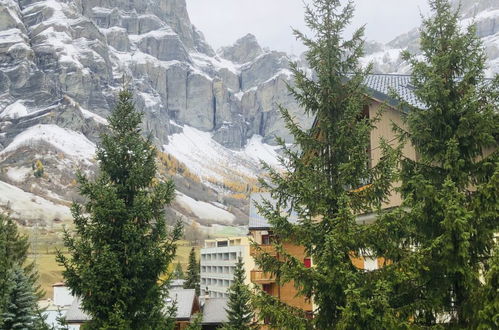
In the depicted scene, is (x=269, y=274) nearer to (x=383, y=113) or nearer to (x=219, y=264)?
(x=383, y=113)

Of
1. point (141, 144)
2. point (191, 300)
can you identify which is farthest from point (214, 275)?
point (141, 144)

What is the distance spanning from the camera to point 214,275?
89.8 metres

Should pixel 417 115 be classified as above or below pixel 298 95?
below

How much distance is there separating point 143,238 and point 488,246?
29.0 ft

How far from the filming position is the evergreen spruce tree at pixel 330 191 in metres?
9.59

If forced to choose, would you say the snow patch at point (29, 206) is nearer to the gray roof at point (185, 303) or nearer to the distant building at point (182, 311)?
the distant building at point (182, 311)

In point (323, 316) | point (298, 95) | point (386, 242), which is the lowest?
point (323, 316)

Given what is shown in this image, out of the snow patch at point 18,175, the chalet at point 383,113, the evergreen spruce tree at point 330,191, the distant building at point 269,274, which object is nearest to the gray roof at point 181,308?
the distant building at point 269,274

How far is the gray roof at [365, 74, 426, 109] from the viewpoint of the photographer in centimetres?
1361

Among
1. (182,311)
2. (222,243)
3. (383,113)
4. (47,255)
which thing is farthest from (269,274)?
(47,255)

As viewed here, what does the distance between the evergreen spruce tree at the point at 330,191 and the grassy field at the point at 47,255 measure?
8004 centimetres

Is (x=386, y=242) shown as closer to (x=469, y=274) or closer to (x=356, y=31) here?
(x=469, y=274)

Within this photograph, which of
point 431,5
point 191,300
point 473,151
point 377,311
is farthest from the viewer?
point 191,300

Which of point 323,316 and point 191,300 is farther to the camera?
point 191,300
